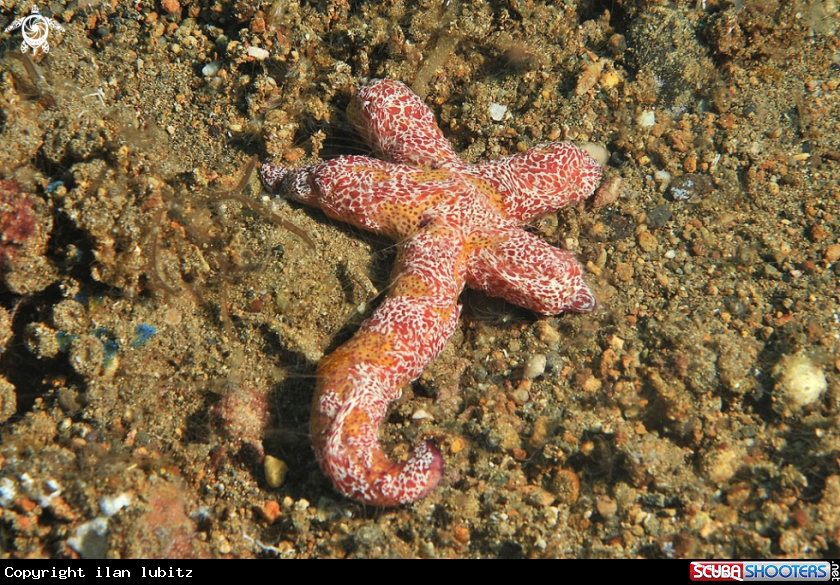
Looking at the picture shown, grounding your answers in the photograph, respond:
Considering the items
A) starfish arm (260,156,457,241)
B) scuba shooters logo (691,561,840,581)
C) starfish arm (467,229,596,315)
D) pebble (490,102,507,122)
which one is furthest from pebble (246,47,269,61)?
scuba shooters logo (691,561,840,581)

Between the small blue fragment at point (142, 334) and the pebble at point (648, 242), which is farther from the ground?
the pebble at point (648, 242)

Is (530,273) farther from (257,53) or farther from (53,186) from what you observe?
(53,186)

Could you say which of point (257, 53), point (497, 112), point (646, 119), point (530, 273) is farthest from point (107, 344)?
point (646, 119)

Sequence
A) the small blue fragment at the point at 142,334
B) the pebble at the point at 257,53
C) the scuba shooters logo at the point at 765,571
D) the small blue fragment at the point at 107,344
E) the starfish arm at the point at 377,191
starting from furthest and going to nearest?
the pebble at the point at 257,53 → the starfish arm at the point at 377,191 → the small blue fragment at the point at 142,334 → the small blue fragment at the point at 107,344 → the scuba shooters logo at the point at 765,571

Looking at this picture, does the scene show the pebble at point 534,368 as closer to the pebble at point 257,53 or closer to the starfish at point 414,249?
the starfish at point 414,249

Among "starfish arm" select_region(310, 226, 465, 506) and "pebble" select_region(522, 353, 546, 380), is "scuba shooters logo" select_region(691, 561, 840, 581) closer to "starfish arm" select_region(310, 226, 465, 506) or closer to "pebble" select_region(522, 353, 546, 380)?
"pebble" select_region(522, 353, 546, 380)

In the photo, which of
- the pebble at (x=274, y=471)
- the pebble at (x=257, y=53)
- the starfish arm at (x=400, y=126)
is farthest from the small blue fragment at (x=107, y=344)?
the pebble at (x=257, y=53)

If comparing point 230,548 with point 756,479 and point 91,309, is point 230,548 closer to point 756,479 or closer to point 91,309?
point 91,309
